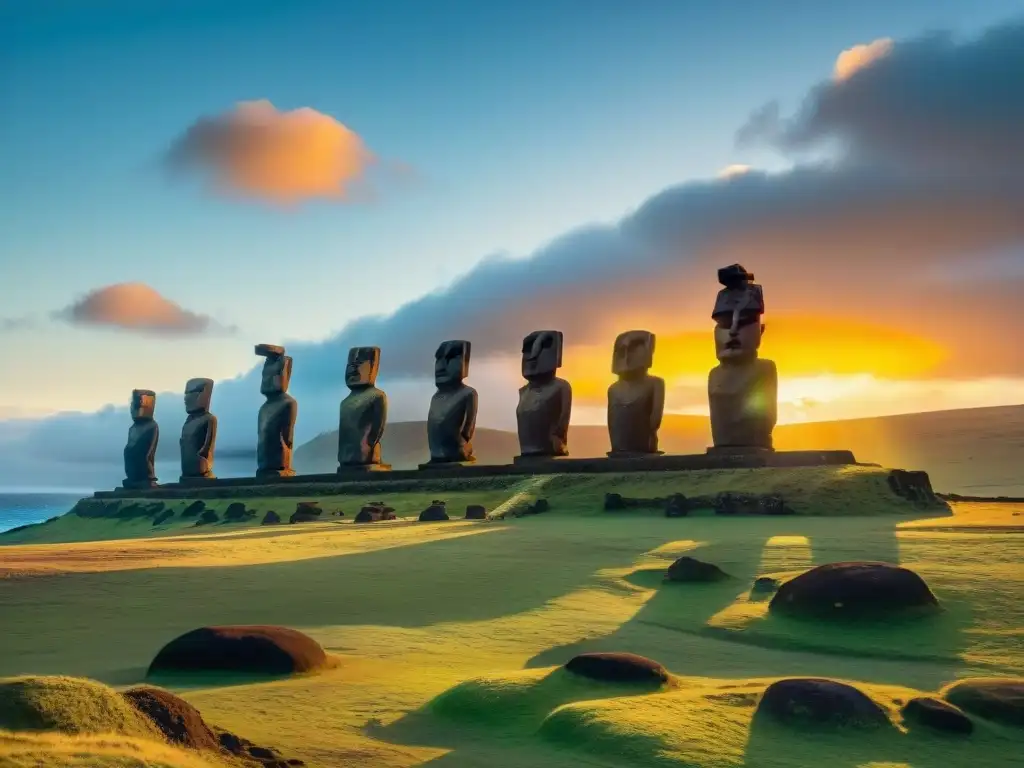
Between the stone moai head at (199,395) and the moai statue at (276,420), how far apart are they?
3.15 metres

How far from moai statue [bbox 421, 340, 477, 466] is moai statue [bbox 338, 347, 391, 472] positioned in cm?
216

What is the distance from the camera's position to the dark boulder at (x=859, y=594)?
228 inches

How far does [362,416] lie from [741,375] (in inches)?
400

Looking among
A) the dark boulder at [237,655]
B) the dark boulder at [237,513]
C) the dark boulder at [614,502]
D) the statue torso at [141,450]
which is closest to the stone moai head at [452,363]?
the dark boulder at [237,513]

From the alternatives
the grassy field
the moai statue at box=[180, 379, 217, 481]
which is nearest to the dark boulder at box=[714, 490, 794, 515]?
the grassy field

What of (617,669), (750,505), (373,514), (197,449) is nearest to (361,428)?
(373,514)

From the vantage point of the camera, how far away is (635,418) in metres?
17.7

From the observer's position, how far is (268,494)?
22797 mm

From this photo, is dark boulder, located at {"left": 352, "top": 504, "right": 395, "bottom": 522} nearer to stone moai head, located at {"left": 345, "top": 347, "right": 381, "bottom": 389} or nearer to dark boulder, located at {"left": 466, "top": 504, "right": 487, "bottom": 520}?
dark boulder, located at {"left": 466, "top": 504, "right": 487, "bottom": 520}

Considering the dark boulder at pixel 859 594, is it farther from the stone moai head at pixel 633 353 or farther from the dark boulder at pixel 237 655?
the stone moai head at pixel 633 353

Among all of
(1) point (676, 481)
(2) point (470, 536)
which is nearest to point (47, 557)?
(2) point (470, 536)

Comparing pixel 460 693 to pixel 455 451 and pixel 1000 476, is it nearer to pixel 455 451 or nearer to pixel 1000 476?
pixel 455 451

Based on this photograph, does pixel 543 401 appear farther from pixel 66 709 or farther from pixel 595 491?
pixel 66 709

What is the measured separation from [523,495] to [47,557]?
7696 mm
